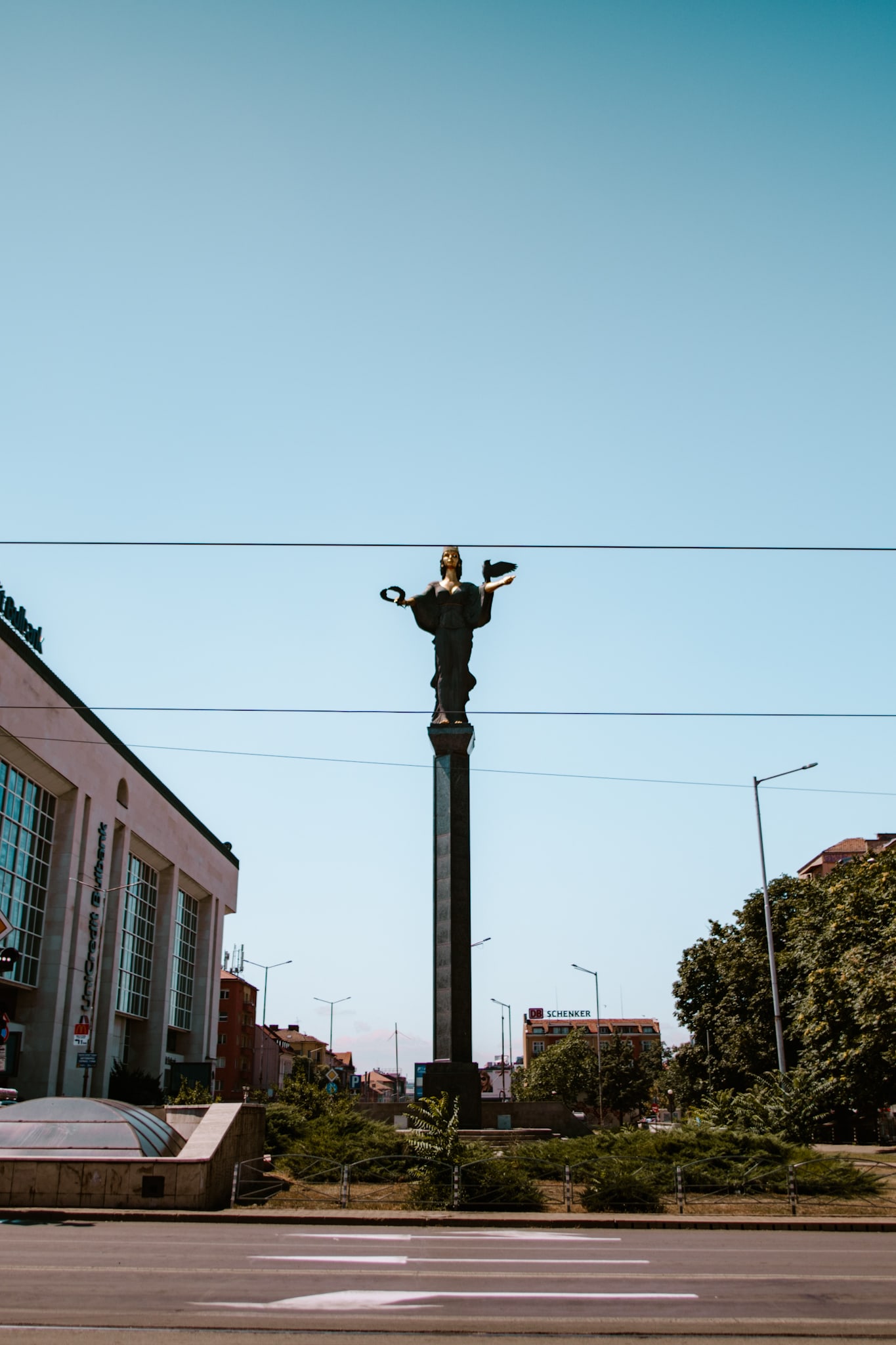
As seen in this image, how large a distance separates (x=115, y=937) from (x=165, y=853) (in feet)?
29.4

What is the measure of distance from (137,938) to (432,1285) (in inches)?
2173

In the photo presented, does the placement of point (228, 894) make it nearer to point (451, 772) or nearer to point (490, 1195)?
point (451, 772)

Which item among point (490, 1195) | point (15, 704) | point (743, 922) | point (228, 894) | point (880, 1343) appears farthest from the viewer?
point (228, 894)

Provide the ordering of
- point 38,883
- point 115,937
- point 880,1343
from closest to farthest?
point 880,1343 → point 38,883 → point 115,937

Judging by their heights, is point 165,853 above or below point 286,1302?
above

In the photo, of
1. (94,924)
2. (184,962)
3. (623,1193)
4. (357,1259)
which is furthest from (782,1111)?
(184,962)

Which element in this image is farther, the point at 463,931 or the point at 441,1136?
the point at 463,931

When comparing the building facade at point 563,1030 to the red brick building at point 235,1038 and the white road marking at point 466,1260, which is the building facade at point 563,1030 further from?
the white road marking at point 466,1260

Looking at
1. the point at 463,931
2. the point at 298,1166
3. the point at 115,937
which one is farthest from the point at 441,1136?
the point at 115,937

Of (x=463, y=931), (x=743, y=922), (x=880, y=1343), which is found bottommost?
(x=880, y=1343)

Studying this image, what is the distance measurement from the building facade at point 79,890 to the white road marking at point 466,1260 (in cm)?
2704

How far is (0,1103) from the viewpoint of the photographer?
2800 cm

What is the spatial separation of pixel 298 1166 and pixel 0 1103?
318 inches

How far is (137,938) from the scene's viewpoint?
65125mm
